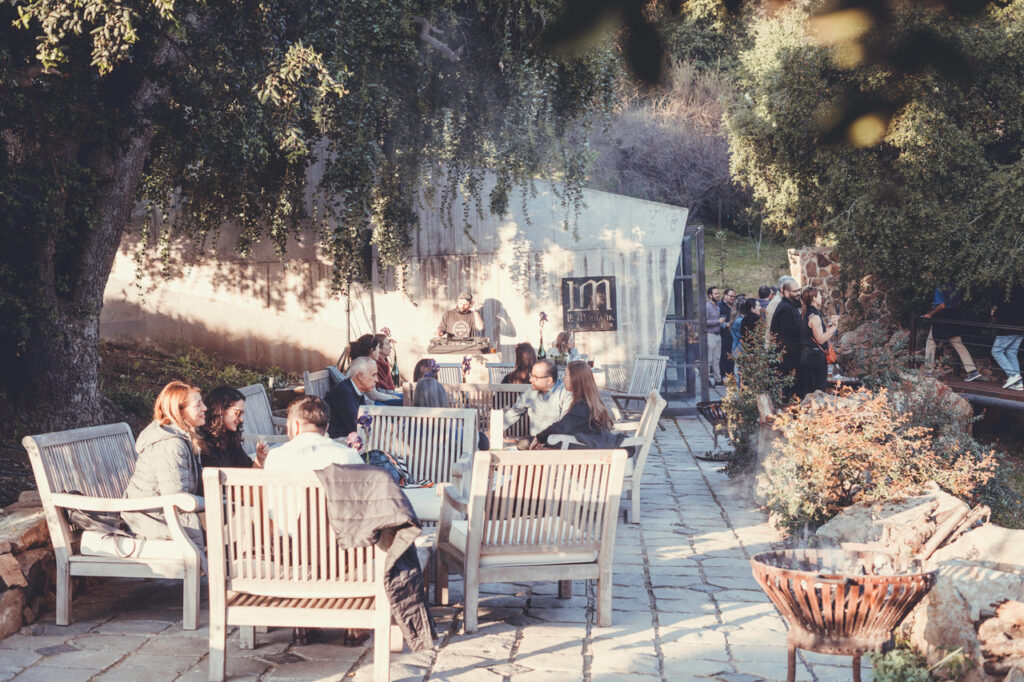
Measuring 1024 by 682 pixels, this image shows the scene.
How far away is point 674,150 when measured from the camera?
29859mm

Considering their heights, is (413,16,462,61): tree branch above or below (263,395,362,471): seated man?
above

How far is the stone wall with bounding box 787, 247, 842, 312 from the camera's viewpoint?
19859 mm

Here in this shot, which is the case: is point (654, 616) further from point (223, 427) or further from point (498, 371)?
point (498, 371)

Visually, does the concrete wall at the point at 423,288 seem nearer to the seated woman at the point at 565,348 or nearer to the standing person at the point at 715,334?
the seated woman at the point at 565,348

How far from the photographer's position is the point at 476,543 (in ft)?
15.0

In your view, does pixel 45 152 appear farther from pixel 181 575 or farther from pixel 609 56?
pixel 609 56

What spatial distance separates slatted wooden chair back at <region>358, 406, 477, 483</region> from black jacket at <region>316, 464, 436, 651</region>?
2363mm

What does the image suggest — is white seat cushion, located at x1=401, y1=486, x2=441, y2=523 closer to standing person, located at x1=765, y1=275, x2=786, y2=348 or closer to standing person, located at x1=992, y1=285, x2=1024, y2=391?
standing person, located at x1=765, y1=275, x2=786, y2=348

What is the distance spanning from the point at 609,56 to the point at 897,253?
7014 millimetres

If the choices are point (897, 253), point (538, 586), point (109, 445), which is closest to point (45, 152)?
point (109, 445)

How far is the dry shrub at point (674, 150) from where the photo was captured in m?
29.8

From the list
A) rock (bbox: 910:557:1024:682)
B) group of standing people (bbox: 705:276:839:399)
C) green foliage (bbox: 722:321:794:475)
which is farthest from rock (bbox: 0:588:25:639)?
group of standing people (bbox: 705:276:839:399)

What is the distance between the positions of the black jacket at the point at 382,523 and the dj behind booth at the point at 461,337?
880 cm

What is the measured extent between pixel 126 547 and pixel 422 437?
2.06m
